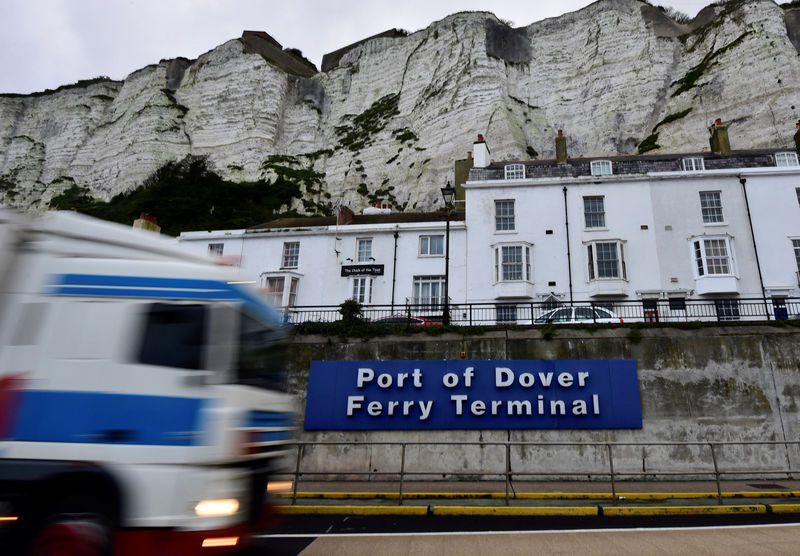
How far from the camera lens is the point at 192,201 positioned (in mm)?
59094

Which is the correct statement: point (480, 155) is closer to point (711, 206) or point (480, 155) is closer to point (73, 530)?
point (711, 206)

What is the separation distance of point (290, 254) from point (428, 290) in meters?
9.20

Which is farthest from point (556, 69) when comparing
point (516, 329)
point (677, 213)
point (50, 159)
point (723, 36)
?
point (50, 159)

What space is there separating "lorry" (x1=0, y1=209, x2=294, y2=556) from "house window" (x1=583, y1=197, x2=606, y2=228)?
80.4ft

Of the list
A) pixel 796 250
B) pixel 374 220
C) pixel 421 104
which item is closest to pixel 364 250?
pixel 374 220

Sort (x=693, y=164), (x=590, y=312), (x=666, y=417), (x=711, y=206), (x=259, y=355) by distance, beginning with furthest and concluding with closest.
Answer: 1. (x=693, y=164)
2. (x=711, y=206)
3. (x=590, y=312)
4. (x=666, y=417)
5. (x=259, y=355)

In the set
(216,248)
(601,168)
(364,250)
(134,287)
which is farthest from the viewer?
(216,248)

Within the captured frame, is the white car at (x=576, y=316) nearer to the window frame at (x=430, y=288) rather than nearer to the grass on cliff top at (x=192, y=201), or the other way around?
the window frame at (x=430, y=288)

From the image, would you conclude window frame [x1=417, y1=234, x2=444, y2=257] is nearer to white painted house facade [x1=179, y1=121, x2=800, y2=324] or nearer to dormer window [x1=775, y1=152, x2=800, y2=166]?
white painted house facade [x1=179, y1=121, x2=800, y2=324]

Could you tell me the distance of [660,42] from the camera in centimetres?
5381

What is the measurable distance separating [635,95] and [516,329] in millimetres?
47591

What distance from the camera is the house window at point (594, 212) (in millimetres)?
25994

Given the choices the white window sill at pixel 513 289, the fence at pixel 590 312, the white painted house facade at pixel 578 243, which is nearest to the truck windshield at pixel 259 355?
the fence at pixel 590 312

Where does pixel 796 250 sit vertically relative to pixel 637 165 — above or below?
below
